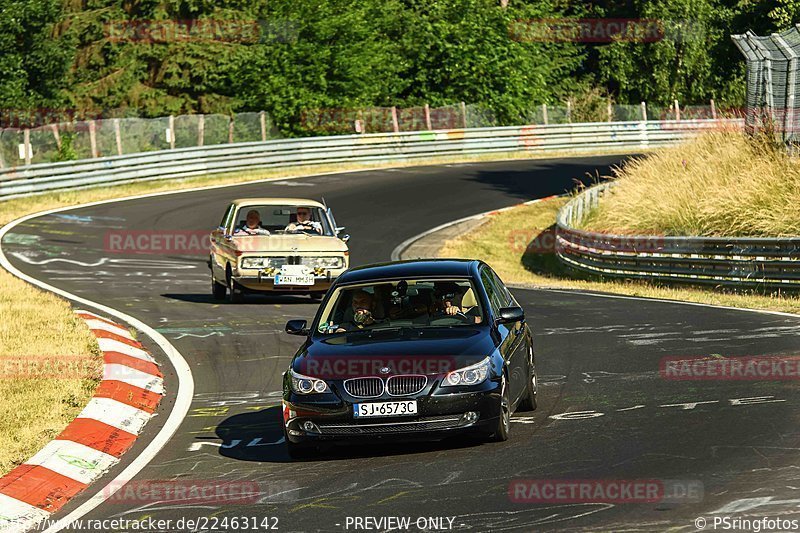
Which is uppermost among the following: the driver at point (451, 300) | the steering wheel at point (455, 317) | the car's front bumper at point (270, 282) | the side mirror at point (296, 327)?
the driver at point (451, 300)

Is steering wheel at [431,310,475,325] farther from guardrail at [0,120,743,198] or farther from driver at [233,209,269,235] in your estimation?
guardrail at [0,120,743,198]

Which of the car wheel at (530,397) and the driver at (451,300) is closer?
the driver at (451,300)

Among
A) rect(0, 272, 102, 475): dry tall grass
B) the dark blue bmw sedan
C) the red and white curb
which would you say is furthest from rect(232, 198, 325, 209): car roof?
the dark blue bmw sedan

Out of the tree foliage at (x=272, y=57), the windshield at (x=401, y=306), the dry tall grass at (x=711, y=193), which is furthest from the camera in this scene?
the tree foliage at (x=272, y=57)

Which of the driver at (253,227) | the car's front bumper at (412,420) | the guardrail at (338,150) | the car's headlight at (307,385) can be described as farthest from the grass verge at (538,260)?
the car's headlight at (307,385)

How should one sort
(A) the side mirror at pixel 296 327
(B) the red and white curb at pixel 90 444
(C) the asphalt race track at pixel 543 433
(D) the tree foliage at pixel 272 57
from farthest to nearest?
1. (D) the tree foliage at pixel 272 57
2. (A) the side mirror at pixel 296 327
3. (B) the red and white curb at pixel 90 444
4. (C) the asphalt race track at pixel 543 433

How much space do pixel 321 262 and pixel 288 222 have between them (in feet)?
4.22

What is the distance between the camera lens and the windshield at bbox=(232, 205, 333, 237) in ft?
65.8

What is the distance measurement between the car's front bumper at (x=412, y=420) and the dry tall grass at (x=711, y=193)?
14.2 metres

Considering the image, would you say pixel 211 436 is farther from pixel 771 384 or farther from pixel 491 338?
pixel 771 384

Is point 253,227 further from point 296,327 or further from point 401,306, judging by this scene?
point 401,306

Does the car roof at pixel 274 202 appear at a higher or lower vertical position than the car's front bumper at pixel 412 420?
lower

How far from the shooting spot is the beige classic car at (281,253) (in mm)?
19469

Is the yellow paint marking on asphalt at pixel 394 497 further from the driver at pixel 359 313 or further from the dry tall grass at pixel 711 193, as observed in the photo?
the dry tall grass at pixel 711 193
